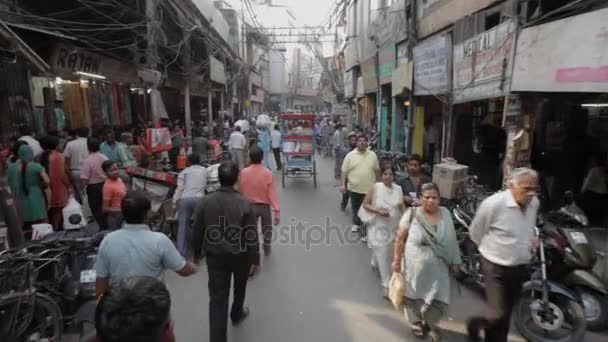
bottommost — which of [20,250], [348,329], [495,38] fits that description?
[348,329]

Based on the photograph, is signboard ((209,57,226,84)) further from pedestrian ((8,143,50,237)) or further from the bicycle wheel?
the bicycle wheel

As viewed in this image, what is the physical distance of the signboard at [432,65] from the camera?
8812 mm

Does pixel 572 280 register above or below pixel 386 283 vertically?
above

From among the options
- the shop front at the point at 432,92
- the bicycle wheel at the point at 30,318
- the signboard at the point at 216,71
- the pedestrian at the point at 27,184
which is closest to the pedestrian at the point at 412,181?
the shop front at the point at 432,92

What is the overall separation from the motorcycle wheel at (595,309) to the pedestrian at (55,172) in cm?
674

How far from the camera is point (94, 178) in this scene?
19.8ft

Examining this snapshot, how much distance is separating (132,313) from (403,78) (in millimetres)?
10993

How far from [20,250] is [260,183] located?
271 cm

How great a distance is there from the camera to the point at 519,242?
321cm

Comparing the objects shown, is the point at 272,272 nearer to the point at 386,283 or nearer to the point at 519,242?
the point at 386,283

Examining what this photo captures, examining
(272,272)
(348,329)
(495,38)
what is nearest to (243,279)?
(348,329)

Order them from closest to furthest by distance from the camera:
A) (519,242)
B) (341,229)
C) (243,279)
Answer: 1. (519,242)
2. (243,279)
3. (341,229)

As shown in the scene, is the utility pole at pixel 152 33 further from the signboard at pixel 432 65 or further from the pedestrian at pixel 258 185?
the signboard at pixel 432 65

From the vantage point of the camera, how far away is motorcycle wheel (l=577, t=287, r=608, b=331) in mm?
3939
